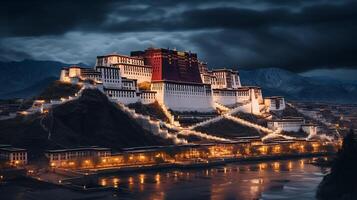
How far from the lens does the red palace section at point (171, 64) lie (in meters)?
148

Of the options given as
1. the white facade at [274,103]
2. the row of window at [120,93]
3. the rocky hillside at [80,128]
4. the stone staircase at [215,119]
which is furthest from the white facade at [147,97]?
the white facade at [274,103]

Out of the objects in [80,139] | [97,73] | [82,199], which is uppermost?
[97,73]

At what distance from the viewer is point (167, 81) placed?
5615 inches

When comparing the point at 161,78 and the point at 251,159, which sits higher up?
the point at 161,78

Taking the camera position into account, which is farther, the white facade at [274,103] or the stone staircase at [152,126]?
the white facade at [274,103]

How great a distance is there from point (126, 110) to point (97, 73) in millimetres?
10529

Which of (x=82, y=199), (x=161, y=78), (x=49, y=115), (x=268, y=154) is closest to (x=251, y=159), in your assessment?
(x=268, y=154)

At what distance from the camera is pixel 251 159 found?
13362 cm

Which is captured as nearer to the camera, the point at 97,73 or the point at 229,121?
the point at 97,73

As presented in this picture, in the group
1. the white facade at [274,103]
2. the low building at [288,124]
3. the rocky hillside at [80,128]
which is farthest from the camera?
the white facade at [274,103]

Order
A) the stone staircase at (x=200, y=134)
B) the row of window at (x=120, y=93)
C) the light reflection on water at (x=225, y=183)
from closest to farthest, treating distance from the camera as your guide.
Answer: the light reflection on water at (x=225, y=183)
the row of window at (x=120, y=93)
the stone staircase at (x=200, y=134)

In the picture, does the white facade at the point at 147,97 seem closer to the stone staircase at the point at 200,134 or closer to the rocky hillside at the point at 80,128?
the stone staircase at the point at 200,134

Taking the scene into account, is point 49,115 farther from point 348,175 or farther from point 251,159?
point 348,175

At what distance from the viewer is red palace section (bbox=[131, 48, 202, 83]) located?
148 meters
